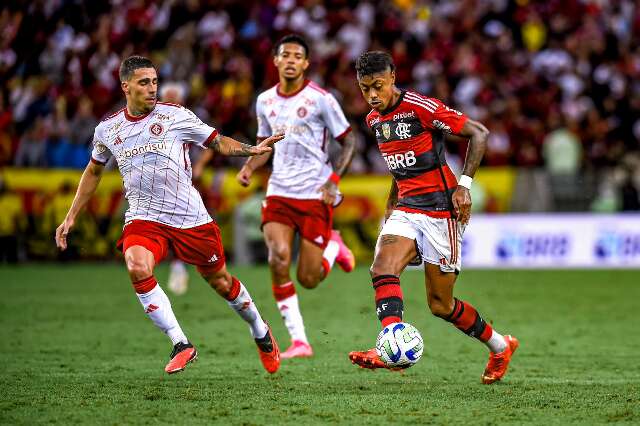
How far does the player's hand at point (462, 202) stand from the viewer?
782 cm

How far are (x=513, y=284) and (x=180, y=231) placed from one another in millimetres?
9666

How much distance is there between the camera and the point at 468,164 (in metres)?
7.95

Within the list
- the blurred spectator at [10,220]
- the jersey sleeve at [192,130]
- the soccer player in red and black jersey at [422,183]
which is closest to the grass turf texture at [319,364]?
the soccer player in red and black jersey at [422,183]

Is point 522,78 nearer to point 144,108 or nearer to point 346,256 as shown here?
point 346,256

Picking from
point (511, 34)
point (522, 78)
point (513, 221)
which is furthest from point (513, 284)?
point (511, 34)

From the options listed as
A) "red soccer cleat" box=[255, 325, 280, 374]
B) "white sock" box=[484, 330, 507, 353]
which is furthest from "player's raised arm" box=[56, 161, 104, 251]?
"white sock" box=[484, 330, 507, 353]

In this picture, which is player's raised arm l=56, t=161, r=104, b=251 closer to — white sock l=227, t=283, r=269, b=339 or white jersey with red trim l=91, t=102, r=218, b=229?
white jersey with red trim l=91, t=102, r=218, b=229

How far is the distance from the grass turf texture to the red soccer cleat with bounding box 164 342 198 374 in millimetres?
177

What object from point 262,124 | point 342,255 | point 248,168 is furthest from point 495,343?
point 262,124

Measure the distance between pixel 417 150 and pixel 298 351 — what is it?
2714 mm

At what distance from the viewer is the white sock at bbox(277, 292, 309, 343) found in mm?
10156

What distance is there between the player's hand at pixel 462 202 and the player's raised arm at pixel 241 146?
1.35m

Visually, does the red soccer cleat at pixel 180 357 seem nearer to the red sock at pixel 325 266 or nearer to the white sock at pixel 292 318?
the white sock at pixel 292 318

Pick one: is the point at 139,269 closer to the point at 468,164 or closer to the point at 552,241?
the point at 468,164
